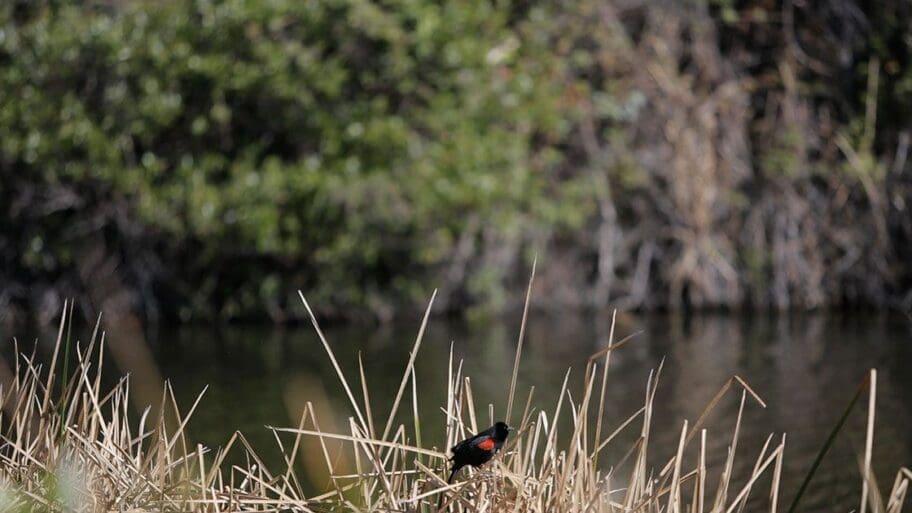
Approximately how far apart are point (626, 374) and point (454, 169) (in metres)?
4.18

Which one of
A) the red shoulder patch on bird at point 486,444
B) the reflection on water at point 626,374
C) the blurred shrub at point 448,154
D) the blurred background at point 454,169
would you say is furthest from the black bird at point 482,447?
the blurred shrub at point 448,154

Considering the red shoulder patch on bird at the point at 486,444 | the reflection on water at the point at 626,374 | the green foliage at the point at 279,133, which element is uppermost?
the red shoulder patch on bird at the point at 486,444

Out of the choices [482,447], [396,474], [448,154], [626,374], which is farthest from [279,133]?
[482,447]

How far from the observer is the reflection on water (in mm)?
9570

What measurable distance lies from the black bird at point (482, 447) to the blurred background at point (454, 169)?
10063 mm

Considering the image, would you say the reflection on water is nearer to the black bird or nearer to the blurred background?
the blurred background

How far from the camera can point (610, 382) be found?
12.4 meters

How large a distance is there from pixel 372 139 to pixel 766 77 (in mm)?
4983

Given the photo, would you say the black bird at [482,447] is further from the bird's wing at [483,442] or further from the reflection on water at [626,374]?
the reflection on water at [626,374]

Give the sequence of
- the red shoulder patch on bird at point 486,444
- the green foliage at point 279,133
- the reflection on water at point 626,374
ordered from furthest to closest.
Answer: the green foliage at point 279,133 → the reflection on water at point 626,374 → the red shoulder patch on bird at point 486,444

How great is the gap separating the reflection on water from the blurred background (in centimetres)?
21

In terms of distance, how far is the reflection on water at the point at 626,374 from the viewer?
31.4ft

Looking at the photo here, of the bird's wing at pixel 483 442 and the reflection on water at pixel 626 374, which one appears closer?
the bird's wing at pixel 483 442

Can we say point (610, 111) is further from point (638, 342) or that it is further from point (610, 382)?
point (610, 382)
